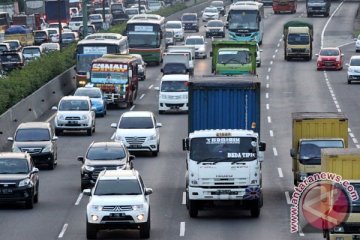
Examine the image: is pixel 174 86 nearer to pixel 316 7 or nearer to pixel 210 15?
pixel 210 15

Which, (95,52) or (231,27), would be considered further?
(231,27)

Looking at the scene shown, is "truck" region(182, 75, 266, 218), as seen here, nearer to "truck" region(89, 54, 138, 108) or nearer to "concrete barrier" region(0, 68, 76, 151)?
"concrete barrier" region(0, 68, 76, 151)

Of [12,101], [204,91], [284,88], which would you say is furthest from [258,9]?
[204,91]

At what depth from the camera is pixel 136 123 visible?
5166 cm

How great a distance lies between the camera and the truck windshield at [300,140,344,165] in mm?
39969

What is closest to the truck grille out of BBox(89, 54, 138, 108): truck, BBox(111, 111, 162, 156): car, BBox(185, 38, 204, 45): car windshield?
BBox(111, 111, 162, 156): car

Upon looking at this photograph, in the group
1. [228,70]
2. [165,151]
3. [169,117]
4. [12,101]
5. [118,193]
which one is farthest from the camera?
[228,70]

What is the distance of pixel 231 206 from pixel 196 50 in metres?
60.7

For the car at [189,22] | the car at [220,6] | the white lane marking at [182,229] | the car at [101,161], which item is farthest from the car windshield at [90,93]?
the car at [220,6]

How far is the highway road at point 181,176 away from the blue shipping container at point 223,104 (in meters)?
2.45

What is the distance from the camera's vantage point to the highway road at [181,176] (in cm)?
3431

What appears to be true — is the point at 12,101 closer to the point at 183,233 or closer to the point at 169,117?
the point at 169,117

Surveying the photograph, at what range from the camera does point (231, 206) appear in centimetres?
3772

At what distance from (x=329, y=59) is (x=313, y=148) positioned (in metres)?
48.0
